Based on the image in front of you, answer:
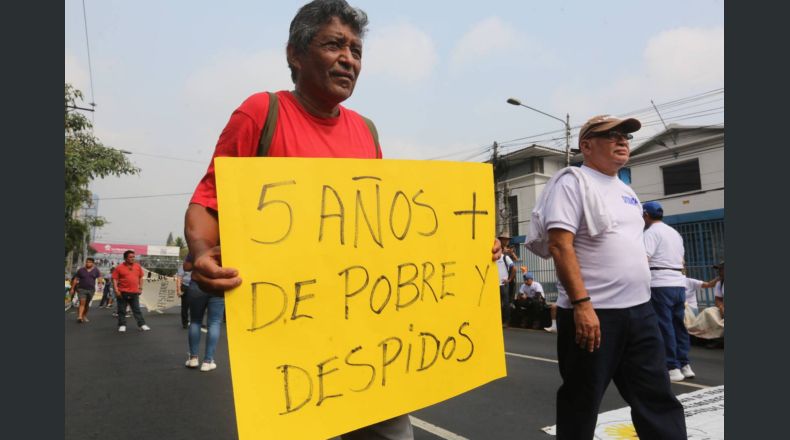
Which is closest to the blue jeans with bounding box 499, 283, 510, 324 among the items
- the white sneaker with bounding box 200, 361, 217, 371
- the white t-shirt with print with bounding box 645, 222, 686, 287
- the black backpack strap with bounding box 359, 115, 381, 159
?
the white t-shirt with print with bounding box 645, 222, 686, 287

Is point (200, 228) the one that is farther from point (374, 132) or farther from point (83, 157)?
point (83, 157)

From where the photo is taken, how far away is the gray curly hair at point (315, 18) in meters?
1.62

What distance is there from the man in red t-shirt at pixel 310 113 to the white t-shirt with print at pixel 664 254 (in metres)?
3.82

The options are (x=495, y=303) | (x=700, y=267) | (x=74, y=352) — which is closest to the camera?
(x=495, y=303)

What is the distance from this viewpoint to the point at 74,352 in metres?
7.48

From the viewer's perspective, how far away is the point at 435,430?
3.51m

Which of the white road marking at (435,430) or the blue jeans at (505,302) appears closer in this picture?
the white road marking at (435,430)

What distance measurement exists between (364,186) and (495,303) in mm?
635

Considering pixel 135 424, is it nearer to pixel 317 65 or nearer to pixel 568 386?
pixel 568 386

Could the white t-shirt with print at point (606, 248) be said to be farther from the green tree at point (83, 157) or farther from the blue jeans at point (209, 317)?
the green tree at point (83, 157)

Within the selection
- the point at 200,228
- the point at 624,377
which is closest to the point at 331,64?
the point at 200,228

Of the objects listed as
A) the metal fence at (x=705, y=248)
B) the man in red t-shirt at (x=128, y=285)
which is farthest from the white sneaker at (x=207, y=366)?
the metal fence at (x=705, y=248)

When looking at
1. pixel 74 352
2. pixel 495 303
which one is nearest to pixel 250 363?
pixel 495 303

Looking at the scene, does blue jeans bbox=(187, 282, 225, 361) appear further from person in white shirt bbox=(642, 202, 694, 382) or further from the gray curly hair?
the gray curly hair
